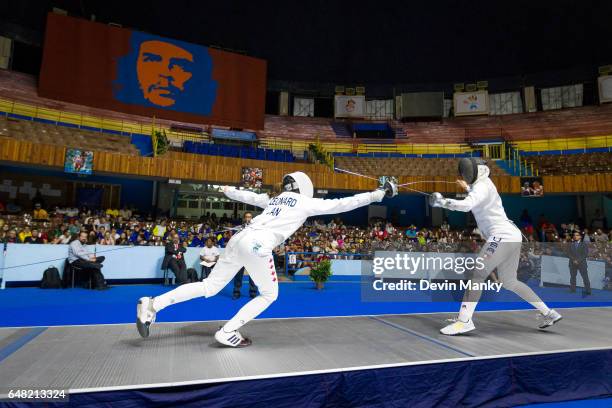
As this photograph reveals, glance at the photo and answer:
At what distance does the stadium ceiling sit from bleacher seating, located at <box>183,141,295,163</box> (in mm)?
9711

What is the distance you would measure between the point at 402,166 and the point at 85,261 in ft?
51.4

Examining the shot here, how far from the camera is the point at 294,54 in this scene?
24703 millimetres

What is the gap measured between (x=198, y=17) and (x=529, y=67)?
902 inches

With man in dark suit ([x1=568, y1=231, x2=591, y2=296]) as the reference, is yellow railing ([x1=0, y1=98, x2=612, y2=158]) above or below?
above

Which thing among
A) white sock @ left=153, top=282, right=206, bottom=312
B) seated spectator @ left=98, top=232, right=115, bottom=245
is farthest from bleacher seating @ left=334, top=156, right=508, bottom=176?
white sock @ left=153, top=282, right=206, bottom=312

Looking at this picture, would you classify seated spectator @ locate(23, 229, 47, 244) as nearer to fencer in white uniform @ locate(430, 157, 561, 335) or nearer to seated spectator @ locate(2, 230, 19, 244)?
seated spectator @ locate(2, 230, 19, 244)

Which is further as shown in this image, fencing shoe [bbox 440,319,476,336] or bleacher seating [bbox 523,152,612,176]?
bleacher seating [bbox 523,152,612,176]

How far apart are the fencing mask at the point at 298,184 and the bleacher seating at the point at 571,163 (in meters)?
18.2

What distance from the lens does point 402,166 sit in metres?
18.9

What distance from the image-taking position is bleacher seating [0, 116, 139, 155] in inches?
560

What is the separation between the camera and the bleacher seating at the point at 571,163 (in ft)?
53.2

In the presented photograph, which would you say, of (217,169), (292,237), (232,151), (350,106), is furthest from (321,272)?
(350,106)

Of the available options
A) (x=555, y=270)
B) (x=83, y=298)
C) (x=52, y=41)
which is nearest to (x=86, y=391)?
(x=83, y=298)

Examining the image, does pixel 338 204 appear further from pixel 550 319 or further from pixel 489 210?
pixel 550 319
